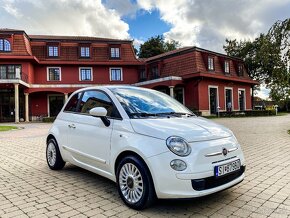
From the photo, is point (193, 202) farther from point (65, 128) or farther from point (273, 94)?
point (273, 94)

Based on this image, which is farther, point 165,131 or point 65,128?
point 65,128

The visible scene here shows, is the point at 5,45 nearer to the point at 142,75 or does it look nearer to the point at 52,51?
the point at 52,51

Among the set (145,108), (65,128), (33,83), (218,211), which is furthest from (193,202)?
(33,83)

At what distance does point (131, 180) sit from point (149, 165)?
47cm

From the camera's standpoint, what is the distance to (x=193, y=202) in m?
4.09

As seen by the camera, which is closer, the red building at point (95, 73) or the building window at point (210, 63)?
the red building at point (95, 73)

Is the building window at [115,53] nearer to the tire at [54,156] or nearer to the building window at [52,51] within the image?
the building window at [52,51]

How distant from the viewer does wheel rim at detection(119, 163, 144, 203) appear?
3.88 meters

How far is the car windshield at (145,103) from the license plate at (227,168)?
1.21 m

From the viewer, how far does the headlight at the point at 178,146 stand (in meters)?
3.55

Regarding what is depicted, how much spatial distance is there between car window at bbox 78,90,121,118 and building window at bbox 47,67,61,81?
3079 centimetres

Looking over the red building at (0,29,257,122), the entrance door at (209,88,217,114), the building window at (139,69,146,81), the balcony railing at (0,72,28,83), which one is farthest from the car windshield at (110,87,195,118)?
the building window at (139,69,146,81)

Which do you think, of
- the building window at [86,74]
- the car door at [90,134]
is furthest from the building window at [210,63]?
the car door at [90,134]

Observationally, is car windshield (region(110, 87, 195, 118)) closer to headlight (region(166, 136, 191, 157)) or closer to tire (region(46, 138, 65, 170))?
headlight (region(166, 136, 191, 157))
